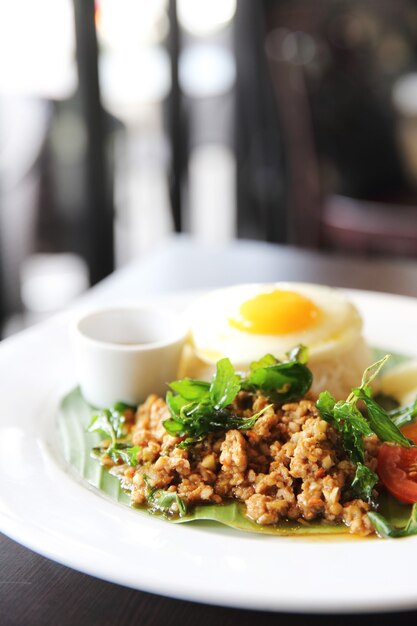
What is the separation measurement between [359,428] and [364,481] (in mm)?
103

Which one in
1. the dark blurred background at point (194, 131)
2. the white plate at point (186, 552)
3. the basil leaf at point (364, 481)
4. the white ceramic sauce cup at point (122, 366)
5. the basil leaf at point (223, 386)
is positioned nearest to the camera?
the white plate at point (186, 552)

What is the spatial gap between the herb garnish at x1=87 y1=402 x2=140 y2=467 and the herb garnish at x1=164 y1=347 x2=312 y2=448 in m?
0.13

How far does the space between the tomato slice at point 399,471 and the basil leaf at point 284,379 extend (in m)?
0.21

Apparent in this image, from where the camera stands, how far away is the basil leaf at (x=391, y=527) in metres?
1.28

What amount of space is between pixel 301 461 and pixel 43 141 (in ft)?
11.3

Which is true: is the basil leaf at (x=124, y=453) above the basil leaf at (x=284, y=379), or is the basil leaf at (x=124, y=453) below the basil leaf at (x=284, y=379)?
below

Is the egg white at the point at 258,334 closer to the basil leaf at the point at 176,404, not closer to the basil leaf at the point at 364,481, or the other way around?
the basil leaf at the point at 176,404

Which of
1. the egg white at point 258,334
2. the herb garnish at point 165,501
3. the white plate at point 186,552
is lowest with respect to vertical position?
the herb garnish at point 165,501

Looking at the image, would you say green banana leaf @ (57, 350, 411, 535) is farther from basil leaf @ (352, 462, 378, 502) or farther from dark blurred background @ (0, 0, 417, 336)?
dark blurred background @ (0, 0, 417, 336)

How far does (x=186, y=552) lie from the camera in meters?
1.17

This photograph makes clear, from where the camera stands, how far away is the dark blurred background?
422 centimetres

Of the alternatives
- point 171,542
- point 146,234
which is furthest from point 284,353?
point 146,234

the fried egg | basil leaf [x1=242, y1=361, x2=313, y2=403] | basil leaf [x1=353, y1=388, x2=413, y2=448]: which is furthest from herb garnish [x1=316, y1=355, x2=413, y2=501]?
the fried egg

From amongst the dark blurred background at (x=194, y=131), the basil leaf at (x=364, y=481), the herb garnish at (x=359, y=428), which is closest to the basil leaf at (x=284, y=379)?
the herb garnish at (x=359, y=428)
